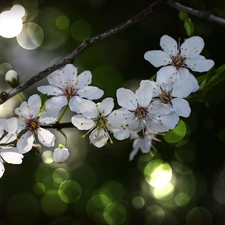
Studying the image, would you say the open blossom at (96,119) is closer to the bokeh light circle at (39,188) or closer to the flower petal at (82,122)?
the flower petal at (82,122)

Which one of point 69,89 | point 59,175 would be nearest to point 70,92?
point 69,89

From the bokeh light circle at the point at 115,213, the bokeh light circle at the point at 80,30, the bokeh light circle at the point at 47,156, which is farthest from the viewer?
the bokeh light circle at the point at 80,30

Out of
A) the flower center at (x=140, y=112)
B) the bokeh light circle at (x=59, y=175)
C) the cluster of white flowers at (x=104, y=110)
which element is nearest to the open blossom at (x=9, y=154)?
the cluster of white flowers at (x=104, y=110)

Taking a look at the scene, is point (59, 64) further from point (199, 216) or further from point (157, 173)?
point (199, 216)

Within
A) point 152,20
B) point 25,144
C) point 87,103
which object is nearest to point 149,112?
point 87,103

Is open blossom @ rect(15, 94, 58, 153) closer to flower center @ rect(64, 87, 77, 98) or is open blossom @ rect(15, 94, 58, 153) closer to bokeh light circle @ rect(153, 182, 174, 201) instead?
flower center @ rect(64, 87, 77, 98)

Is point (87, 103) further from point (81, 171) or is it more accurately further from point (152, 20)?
point (152, 20)
